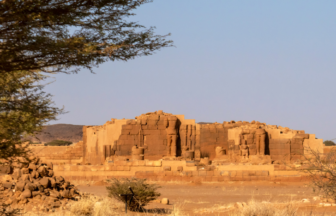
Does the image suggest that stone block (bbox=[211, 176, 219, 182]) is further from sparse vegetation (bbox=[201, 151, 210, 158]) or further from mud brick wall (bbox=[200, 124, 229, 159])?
mud brick wall (bbox=[200, 124, 229, 159])

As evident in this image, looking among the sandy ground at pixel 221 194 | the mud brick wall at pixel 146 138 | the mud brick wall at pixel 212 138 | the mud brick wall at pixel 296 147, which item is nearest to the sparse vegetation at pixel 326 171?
the sandy ground at pixel 221 194

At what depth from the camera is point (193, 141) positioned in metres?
26.6

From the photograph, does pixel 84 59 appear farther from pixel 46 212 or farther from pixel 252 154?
pixel 252 154

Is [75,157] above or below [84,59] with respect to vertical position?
below

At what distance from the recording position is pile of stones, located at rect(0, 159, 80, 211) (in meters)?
11.6

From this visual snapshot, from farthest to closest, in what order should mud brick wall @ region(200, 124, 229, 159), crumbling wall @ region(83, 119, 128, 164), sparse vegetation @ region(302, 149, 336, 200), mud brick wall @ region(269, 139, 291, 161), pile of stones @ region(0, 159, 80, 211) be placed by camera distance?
mud brick wall @ region(200, 124, 229, 159) < mud brick wall @ region(269, 139, 291, 161) < crumbling wall @ region(83, 119, 128, 164) < pile of stones @ region(0, 159, 80, 211) < sparse vegetation @ region(302, 149, 336, 200)

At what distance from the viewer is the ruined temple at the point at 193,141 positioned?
2556 centimetres

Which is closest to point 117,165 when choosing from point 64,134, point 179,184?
point 179,184

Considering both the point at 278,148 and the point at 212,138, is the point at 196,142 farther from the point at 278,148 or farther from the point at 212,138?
the point at 278,148

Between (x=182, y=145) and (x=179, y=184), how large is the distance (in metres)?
5.67

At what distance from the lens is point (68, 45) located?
268 inches

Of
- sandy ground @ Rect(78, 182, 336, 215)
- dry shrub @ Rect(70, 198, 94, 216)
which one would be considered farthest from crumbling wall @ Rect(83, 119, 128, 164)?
dry shrub @ Rect(70, 198, 94, 216)

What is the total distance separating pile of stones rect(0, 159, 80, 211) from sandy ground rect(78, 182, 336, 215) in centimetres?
295

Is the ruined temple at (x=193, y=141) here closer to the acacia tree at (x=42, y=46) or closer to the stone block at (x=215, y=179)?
the stone block at (x=215, y=179)
